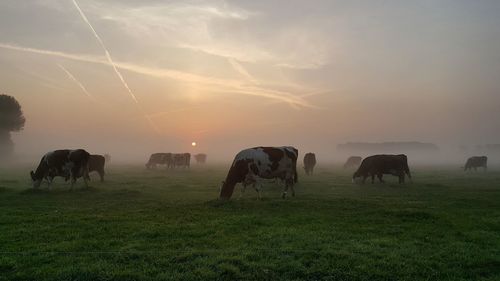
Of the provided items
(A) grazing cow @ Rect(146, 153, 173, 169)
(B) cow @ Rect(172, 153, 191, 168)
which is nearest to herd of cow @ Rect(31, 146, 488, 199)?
(A) grazing cow @ Rect(146, 153, 173, 169)

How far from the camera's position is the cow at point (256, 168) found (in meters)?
21.5

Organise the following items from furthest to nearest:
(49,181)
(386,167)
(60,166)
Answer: (386,167)
(60,166)
(49,181)

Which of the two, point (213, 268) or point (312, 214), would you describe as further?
point (312, 214)

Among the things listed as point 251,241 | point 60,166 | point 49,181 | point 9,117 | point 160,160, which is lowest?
point 251,241

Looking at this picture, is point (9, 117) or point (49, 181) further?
point (9, 117)

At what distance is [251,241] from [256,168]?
9.97m

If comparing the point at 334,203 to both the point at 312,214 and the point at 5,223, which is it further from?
the point at 5,223

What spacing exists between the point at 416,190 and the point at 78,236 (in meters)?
23.7

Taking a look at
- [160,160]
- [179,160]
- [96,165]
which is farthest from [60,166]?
[160,160]

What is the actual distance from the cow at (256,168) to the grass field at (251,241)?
2123 millimetres

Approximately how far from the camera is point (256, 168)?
21.8 metres

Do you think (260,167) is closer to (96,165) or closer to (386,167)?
(386,167)

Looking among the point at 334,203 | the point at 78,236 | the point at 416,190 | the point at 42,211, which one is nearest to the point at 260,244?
the point at 78,236

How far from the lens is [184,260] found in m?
10.1
